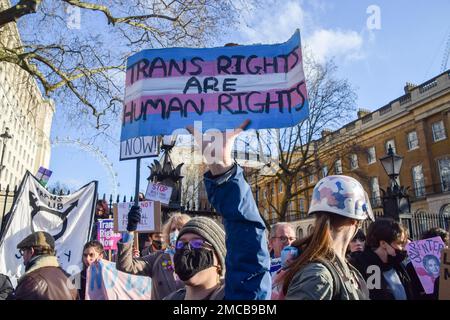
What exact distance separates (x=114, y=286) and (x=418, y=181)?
120 feet

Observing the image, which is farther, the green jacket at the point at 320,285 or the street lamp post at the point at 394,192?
the street lamp post at the point at 394,192

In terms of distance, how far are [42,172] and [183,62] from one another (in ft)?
19.6

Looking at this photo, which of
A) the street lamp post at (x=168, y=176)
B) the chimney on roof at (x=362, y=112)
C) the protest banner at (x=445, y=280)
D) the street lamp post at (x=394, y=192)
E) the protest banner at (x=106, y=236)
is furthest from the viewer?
the chimney on roof at (x=362, y=112)

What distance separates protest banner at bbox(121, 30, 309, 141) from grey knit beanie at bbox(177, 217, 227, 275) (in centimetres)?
63

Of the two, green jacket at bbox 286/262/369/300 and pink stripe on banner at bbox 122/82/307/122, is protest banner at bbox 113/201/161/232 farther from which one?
green jacket at bbox 286/262/369/300

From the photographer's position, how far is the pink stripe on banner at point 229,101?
2.43 metres

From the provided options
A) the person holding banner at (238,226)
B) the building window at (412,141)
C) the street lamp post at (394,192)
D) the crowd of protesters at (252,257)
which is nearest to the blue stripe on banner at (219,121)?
the crowd of protesters at (252,257)

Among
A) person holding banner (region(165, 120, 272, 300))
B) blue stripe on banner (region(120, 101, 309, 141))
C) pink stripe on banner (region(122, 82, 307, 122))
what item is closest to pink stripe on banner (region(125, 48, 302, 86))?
pink stripe on banner (region(122, 82, 307, 122))

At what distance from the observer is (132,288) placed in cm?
235

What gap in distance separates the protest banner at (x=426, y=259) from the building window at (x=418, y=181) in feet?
107

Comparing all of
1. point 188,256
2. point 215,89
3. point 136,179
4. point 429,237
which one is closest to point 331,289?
point 188,256

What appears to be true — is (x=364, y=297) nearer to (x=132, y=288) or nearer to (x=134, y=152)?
(x=132, y=288)

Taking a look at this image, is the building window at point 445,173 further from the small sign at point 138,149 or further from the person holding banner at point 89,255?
the small sign at point 138,149

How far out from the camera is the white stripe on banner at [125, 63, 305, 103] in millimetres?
2518
